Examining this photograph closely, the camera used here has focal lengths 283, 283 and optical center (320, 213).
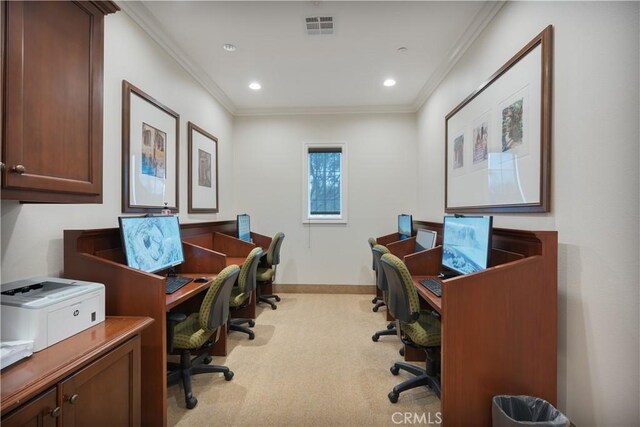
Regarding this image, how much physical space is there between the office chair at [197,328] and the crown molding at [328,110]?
3.23 m

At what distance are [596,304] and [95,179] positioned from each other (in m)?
2.57

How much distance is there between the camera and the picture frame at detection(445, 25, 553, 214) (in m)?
1.69

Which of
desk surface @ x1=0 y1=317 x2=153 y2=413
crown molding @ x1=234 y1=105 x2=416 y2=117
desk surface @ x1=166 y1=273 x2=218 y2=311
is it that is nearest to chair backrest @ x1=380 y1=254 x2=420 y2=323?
desk surface @ x1=166 y1=273 x2=218 y2=311

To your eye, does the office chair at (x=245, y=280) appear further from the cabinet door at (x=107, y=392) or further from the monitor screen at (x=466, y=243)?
the monitor screen at (x=466, y=243)

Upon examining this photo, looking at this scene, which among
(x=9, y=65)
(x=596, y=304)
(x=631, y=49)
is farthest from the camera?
(x=596, y=304)

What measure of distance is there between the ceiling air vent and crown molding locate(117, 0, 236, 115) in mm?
1306

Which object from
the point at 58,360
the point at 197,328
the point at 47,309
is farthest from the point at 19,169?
the point at 197,328

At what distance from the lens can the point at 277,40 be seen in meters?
2.70

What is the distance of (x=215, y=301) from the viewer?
1899 mm

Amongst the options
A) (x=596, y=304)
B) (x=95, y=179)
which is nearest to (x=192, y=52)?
(x=95, y=179)

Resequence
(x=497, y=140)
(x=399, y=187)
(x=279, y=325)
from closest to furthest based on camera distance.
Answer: (x=497, y=140), (x=279, y=325), (x=399, y=187)

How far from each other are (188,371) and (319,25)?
2964 mm

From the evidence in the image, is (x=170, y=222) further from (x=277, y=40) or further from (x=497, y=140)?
(x=497, y=140)

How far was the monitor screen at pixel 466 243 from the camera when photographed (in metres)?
1.88
